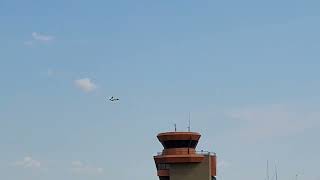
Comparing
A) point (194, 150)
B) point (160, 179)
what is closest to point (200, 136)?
point (194, 150)

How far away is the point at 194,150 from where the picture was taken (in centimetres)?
10875

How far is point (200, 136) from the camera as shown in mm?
110688

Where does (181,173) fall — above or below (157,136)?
below

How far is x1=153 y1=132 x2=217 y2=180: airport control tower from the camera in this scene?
10569 cm

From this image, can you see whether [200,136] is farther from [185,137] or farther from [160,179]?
[160,179]

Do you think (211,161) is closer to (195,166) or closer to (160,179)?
(195,166)

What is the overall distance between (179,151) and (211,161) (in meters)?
7.22

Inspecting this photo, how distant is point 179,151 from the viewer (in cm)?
10706

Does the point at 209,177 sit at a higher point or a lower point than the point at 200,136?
lower

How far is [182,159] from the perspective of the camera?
105500 millimetres

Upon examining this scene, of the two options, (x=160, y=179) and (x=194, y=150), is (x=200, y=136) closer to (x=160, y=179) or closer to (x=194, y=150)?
(x=194, y=150)

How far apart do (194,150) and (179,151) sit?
352cm

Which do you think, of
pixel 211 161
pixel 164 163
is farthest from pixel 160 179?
pixel 211 161

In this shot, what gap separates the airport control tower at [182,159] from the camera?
10569cm
